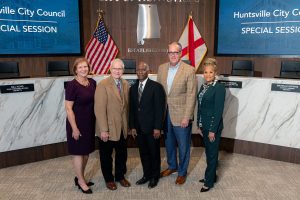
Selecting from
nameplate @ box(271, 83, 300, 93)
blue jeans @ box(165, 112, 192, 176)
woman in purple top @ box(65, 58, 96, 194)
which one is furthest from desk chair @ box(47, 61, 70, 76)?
nameplate @ box(271, 83, 300, 93)

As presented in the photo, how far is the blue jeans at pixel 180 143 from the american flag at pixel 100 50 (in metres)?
3.12

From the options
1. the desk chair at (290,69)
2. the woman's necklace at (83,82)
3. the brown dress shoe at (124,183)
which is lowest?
the brown dress shoe at (124,183)

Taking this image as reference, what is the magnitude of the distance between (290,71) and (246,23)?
134cm

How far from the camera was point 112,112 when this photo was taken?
2.88 metres

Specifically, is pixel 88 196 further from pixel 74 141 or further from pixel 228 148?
pixel 228 148

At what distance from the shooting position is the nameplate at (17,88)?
3.61m

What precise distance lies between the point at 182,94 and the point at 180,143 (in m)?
0.55

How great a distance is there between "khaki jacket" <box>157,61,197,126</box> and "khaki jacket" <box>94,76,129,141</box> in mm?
492

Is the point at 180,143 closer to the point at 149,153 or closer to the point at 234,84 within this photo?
the point at 149,153

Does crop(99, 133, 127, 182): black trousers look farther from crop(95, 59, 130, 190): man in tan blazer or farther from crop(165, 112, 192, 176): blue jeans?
crop(165, 112, 192, 176): blue jeans

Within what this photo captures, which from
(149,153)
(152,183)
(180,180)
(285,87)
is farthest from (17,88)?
(285,87)

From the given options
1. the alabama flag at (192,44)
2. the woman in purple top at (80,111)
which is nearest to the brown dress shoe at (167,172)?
the woman in purple top at (80,111)

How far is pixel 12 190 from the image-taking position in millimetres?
→ 3154

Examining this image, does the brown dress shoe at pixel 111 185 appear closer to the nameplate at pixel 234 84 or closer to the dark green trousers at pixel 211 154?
the dark green trousers at pixel 211 154
